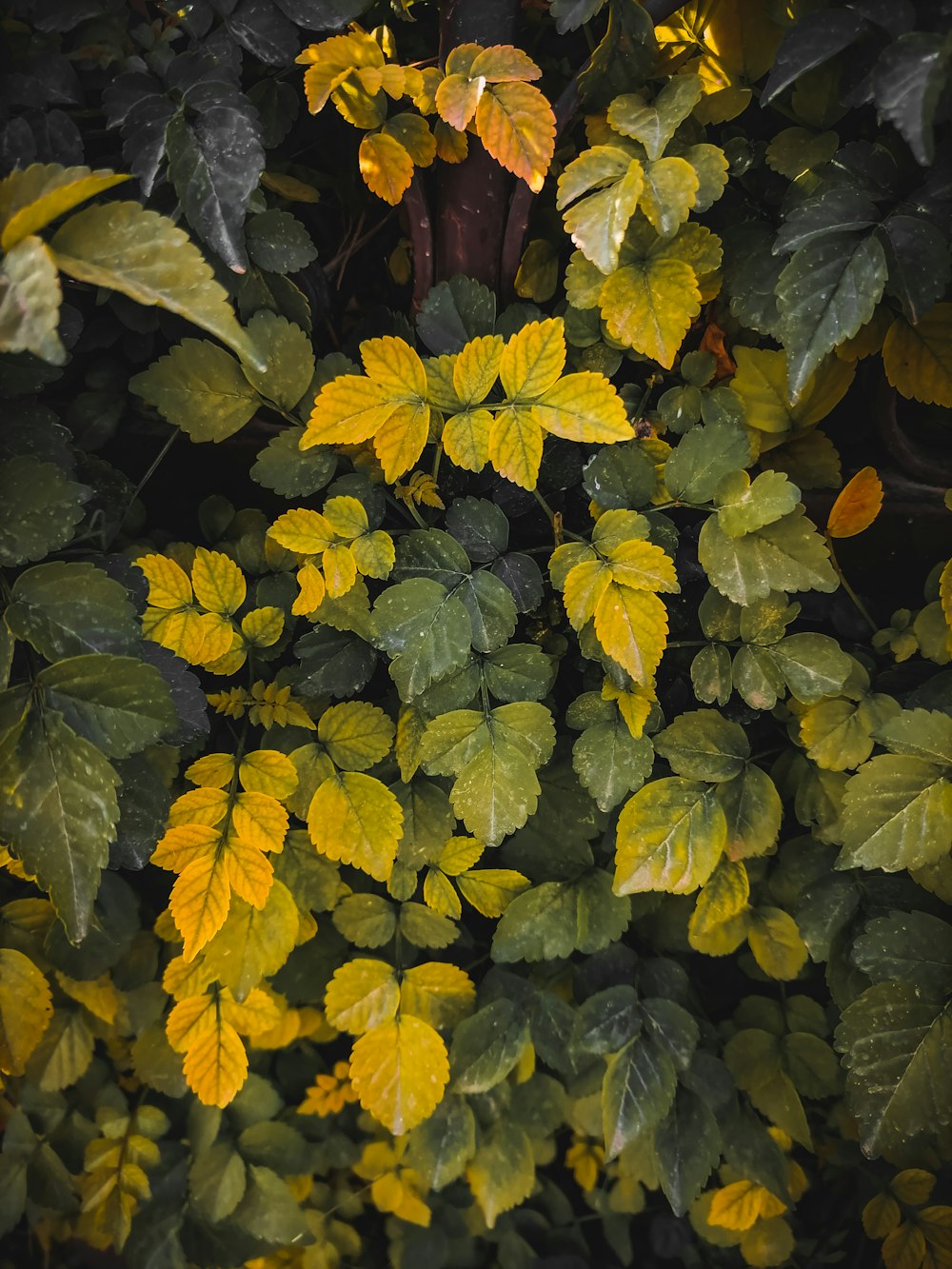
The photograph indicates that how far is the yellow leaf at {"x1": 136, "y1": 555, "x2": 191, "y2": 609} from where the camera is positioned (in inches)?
33.3

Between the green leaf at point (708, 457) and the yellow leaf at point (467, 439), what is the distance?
20 cm

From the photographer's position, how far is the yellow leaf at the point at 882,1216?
1.14 meters

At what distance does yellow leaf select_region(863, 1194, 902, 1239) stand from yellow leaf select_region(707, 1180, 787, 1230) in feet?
0.38

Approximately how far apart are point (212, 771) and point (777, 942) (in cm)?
71

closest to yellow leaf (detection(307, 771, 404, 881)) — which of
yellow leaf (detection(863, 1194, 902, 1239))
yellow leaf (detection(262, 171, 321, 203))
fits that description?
yellow leaf (detection(262, 171, 321, 203))

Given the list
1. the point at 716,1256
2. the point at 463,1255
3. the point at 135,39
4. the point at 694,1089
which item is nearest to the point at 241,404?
the point at 135,39

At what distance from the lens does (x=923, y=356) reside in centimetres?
76

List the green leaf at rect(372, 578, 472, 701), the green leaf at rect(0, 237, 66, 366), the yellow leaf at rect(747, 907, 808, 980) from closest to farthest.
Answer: the green leaf at rect(0, 237, 66, 366), the green leaf at rect(372, 578, 472, 701), the yellow leaf at rect(747, 907, 808, 980)

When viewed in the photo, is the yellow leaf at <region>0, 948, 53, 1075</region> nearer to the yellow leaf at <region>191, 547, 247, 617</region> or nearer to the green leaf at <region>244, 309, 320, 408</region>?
the yellow leaf at <region>191, 547, 247, 617</region>

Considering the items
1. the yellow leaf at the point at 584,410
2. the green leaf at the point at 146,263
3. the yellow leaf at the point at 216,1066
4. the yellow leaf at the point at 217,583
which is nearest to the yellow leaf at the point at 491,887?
the yellow leaf at the point at 216,1066

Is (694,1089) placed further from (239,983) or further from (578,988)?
(239,983)

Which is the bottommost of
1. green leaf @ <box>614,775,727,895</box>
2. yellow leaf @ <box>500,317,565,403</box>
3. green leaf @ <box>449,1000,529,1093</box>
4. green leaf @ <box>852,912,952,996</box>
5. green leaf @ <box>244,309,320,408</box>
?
green leaf @ <box>449,1000,529,1093</box>

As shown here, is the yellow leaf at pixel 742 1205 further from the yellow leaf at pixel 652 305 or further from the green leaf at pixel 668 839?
the yellow leaf at pixel 652 305

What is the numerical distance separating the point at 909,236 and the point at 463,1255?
62.1 inches
